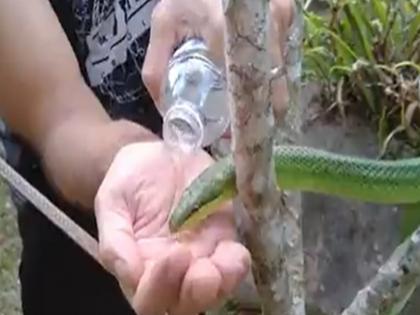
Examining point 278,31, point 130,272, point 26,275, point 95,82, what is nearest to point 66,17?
point 95,82

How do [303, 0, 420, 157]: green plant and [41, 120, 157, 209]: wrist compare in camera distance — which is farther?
[303, 0, 420, 157]: green plant

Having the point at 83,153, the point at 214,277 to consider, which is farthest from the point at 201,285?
the point at 83,153

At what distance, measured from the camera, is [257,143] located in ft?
3.28

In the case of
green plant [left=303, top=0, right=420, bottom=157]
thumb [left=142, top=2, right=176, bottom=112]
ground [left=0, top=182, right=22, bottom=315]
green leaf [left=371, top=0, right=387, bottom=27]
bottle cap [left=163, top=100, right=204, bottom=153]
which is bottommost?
ground [left=0, top=182, right=22, bottom=315]

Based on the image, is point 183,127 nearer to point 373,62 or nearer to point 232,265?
point 232,265

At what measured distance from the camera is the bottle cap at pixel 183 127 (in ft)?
3.95

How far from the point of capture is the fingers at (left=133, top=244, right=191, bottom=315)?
107 cm

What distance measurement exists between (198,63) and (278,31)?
0.26 ft

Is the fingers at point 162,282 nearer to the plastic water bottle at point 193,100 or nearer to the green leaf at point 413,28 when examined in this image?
the plastic water bottle at point 193,100

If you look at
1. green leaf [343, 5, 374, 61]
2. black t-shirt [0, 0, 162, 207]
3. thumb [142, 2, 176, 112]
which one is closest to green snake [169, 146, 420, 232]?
thumb [142, 2, 176, 112]

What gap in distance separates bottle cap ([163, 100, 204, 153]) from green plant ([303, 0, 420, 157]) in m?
0.59

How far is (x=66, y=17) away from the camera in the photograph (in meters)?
1.61

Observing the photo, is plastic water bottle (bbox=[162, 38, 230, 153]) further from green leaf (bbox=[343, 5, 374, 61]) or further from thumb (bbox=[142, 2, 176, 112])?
green leaf (bbox=[343, 5, 374, 61])

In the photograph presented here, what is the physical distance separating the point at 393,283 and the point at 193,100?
0.25 meters
